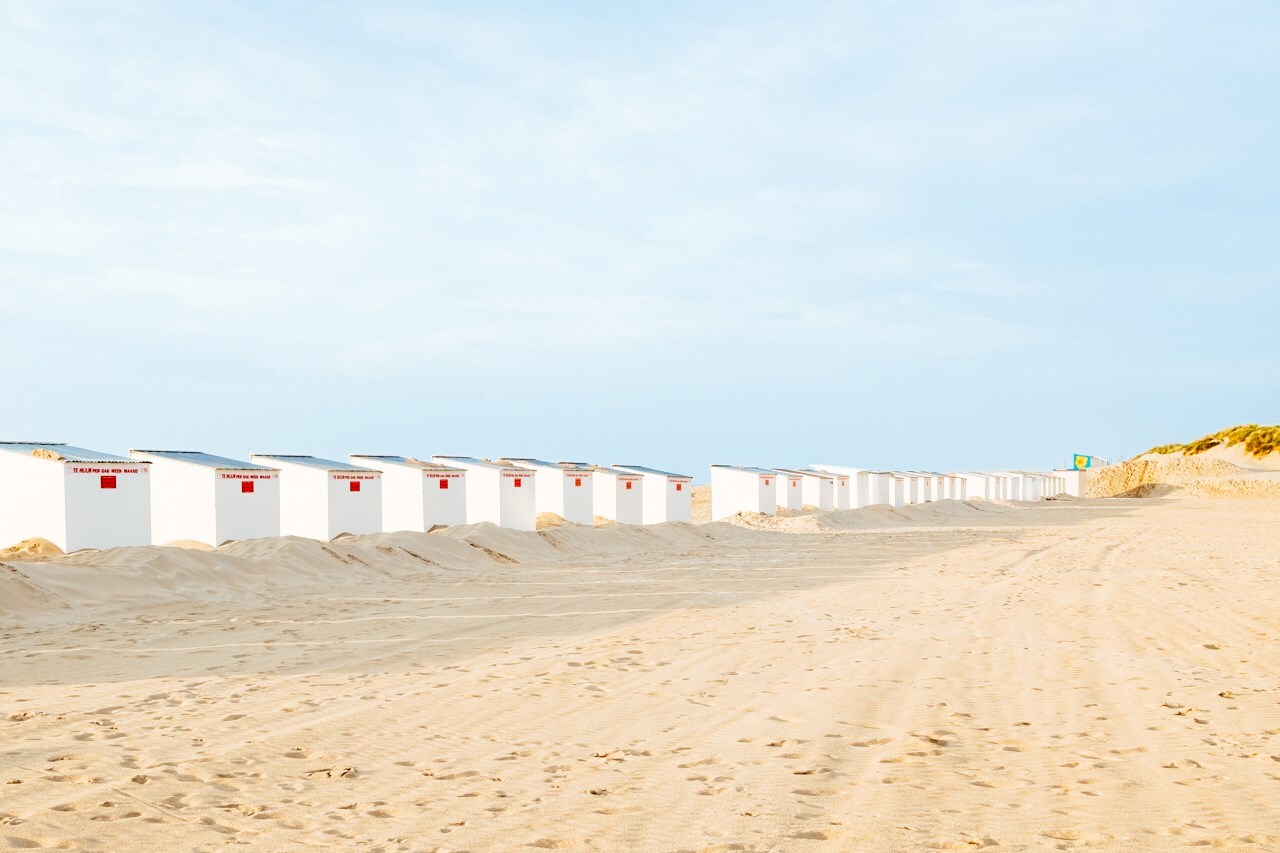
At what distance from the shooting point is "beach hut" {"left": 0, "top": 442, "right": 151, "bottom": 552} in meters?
13.8

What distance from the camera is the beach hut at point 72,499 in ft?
45.2

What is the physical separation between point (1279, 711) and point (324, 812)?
5725mm

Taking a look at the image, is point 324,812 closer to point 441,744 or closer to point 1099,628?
point 441,744

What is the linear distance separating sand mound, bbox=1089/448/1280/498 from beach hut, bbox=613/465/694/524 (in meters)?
41.2

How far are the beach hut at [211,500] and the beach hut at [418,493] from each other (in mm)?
2894

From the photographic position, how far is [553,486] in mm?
22703

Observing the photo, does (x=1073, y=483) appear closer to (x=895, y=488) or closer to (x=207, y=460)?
(x=895, y=488)

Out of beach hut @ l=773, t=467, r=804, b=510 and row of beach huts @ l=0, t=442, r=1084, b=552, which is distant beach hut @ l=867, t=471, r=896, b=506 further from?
row of beach huts @ l=0, t=442, r=1084, b=552

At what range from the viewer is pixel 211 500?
15.3 m

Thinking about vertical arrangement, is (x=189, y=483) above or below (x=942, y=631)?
above

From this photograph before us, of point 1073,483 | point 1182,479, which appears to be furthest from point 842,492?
point 1073,483

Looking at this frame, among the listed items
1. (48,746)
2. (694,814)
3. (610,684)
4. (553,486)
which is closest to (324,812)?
(694,814)

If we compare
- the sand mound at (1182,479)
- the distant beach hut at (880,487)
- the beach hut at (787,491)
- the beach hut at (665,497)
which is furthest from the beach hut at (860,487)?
the sand mound at (1182,479)

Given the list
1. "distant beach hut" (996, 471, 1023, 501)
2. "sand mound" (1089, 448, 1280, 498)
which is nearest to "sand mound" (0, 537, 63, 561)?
"sand mound" (1089, 448, 1280, 498)
